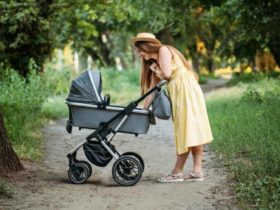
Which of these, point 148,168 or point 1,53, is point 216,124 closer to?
point 148,168

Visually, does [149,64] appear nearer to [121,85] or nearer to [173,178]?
[173,178]

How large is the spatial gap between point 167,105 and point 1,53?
12.7 m

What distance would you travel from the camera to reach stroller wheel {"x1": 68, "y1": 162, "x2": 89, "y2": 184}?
8.25 metres

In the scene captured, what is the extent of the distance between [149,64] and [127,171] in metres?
1.53

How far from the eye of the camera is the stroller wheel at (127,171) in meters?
8.02

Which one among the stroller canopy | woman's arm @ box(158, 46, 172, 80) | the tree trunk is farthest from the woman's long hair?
the tree trunk

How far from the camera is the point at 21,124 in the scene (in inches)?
493

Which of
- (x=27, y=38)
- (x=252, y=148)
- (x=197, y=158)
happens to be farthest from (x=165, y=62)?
(x=27, y=38)

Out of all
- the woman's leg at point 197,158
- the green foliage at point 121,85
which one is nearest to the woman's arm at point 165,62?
the woman's leg at point 197,158

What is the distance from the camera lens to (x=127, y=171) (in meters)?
8.09

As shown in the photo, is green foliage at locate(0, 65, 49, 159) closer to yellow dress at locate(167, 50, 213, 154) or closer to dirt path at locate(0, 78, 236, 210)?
dirt path at locate(0, 78, 236, 210)

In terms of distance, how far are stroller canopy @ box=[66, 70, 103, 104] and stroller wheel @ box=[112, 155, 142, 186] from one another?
88cm

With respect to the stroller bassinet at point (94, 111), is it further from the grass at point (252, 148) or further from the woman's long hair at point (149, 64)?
the grass at point (252, 148)

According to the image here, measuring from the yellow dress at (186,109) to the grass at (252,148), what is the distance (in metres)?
0.78
